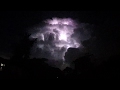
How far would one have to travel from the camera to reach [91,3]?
1.51 m

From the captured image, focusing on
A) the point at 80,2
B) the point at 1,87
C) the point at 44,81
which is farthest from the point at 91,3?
the point at 1,87

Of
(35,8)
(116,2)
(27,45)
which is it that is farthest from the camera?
(27,45)

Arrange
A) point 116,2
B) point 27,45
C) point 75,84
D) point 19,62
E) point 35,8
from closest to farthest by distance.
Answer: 1. point 116,2
2. point 35,8
3. point 75,84
4. point 19,62
5. point 27,45

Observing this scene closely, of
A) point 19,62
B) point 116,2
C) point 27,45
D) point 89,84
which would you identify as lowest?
point 89,84

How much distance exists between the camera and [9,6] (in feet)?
5.14

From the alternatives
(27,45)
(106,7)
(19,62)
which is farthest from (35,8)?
(27,45)

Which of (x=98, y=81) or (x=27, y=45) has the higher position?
A: (x=27, y=45)

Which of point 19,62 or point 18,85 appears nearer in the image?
point 18,85

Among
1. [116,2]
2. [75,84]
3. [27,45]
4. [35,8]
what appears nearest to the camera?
[116,2]

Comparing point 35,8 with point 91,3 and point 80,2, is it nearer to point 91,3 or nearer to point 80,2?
point 80,2

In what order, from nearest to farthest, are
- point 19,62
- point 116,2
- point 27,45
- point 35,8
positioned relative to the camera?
point 116,2 < point 35,8 < point 19,62 < point 27,45

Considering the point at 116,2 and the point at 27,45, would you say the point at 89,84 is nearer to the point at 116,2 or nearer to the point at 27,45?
the point at 116,2

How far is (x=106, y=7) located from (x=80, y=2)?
0.97 ft

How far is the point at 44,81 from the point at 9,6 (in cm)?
94
